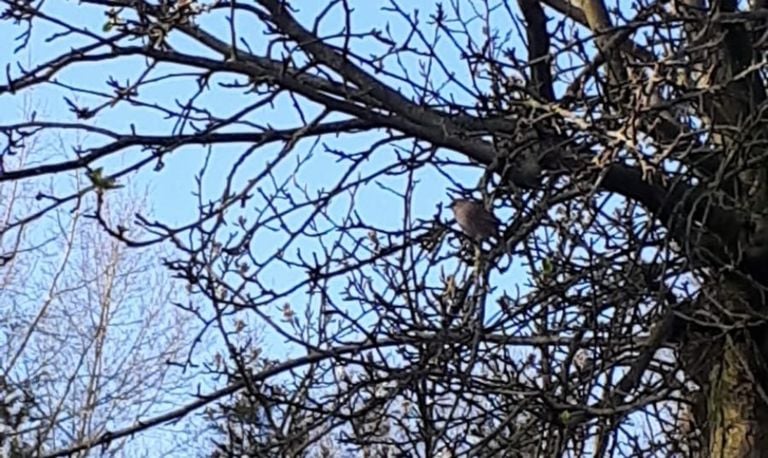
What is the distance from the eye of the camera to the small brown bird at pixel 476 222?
3639mm

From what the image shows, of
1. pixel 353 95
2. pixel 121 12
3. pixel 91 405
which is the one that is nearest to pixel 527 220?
pixel 353 95

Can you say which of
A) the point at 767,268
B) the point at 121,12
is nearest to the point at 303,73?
the point at 121,12

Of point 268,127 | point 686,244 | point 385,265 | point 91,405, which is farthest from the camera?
point 91,405

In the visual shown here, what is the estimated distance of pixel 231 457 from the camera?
3914mm

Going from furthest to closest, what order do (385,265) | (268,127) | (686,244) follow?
1. (385,265)
2. (268,127)
3. (686,244)

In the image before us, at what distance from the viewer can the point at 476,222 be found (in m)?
3.66

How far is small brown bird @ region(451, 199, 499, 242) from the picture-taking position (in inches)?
143

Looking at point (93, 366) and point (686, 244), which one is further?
point (93, 366)

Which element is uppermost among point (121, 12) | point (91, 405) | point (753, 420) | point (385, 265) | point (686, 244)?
point (91, 405)

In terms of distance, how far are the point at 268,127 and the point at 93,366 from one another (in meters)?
11.1

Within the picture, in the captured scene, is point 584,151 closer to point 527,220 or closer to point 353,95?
point 527,220

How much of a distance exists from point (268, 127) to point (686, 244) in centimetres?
121

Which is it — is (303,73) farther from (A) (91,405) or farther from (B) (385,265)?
(A) (91,405)

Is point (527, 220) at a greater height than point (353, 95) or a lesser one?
lesser
